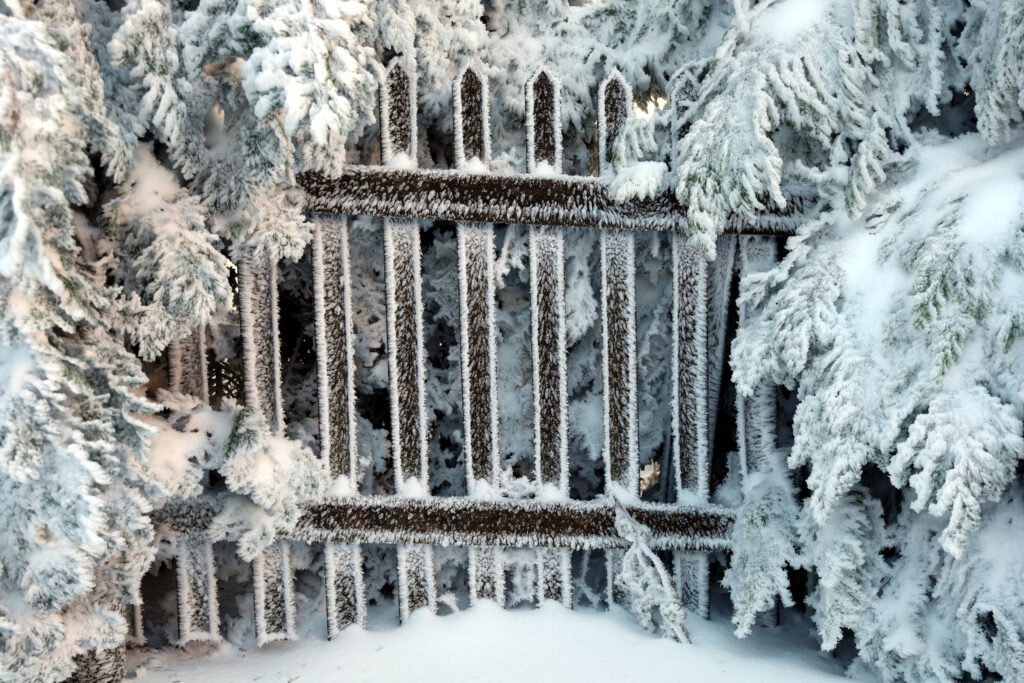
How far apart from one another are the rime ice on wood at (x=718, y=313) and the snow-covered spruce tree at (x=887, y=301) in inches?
5.1

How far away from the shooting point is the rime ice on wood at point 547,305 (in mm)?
2516

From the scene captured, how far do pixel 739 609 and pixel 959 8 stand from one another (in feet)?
6.07

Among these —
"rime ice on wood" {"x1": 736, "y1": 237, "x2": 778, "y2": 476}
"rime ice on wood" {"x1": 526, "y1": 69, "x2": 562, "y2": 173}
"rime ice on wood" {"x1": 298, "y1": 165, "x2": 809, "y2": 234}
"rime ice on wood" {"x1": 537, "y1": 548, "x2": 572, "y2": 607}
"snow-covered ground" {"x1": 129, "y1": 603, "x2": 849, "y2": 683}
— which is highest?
"rime ice on wood" {"x1": 526, "y1": 69, "x2": 562, "y2": 173}

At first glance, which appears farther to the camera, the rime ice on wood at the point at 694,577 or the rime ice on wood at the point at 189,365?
the rime ice on wood at the point at 694,577

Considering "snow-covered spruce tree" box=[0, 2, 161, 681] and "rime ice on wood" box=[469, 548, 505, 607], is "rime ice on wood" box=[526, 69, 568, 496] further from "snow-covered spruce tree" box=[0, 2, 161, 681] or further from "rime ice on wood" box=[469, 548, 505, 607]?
"snow-covered spruce tree" box=[0, 2, 161, 681]

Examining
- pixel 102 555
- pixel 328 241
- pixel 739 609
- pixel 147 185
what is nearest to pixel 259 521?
pixel 102 555

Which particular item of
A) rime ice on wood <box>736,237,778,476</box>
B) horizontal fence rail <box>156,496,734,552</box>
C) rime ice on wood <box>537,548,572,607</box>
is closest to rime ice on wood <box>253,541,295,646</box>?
horizontal fence rail <box>156,496,734,552</box>

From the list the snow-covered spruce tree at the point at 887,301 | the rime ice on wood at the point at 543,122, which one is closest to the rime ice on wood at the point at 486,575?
the snow-covered spruce tree at the point at 887,301

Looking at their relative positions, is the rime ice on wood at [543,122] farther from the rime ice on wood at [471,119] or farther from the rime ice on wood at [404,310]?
the rime ice on wood at [404,310]

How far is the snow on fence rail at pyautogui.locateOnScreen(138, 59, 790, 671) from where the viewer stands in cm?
251

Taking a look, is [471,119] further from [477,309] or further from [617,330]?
[617,330]

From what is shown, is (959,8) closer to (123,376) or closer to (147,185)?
(147,185)

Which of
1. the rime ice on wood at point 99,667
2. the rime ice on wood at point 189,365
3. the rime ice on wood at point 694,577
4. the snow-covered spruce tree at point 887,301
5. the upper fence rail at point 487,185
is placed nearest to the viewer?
the snow-covered spruce tree at point 887,301

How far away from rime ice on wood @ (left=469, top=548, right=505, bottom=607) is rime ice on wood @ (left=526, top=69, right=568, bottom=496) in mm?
297
